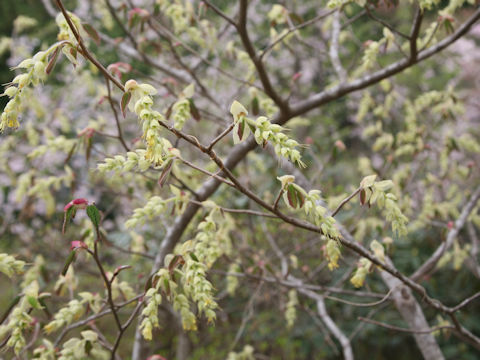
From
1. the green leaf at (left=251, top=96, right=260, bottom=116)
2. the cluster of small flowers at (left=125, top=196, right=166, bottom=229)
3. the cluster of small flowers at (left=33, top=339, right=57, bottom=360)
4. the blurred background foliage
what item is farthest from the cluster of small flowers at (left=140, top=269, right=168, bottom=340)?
the blurred background foliage

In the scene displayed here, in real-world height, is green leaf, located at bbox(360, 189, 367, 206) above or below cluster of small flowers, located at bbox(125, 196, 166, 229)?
above

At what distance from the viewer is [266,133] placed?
79 cm

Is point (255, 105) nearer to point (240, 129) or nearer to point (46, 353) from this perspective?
point (240, 129)

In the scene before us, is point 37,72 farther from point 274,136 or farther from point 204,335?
point 204,335

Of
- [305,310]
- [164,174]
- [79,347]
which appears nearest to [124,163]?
[164,174]

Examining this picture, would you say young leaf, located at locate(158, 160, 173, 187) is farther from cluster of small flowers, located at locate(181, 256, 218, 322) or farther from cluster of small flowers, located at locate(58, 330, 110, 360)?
cluster of small flowers, located at locate(58, 330, 110, 360)

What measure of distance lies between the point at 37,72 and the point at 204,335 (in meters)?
3.50

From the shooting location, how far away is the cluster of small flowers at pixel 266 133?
30.4 inches

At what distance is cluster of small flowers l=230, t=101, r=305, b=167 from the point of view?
0.77m

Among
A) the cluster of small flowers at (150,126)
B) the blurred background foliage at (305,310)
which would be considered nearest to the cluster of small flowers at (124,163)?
the cluster of small flowers at (150,126)

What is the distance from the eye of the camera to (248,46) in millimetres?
1524

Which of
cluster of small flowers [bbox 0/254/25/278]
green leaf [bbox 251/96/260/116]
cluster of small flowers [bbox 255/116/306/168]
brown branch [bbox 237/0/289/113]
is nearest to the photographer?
cluster of small flowers [bbox 255/116/306/168]

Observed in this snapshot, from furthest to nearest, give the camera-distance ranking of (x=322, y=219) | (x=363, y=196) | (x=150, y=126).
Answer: (x=363, y=196) → (x=322, y=219) → (x=150, y=126)

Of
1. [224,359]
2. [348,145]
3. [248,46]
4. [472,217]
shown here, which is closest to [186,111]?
[248,46]
